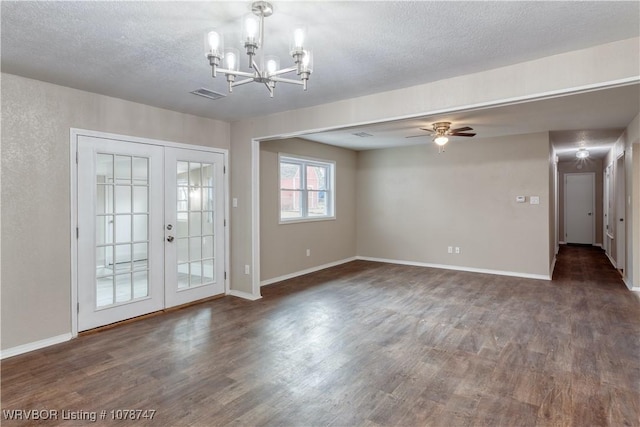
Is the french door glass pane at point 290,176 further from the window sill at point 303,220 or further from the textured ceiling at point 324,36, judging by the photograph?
the textured ceiling at point 324,36

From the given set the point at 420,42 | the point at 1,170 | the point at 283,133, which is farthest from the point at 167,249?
the point at 420,42

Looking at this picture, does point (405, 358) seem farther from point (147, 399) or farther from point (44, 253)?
point (44, 253)

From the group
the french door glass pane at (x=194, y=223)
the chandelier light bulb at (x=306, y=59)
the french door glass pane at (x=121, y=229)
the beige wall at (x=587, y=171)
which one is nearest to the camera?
the chandelier light bulb at (x=306, y=59)

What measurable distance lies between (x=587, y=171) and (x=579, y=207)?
102 cm

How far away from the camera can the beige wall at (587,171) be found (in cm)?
959

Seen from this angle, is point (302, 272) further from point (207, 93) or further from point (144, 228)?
point (207, 93)

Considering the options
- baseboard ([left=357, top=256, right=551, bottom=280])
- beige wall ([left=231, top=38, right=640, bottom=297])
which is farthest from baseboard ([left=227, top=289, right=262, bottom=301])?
baseboard ([left=357, top=256, right=551, bottom=280])

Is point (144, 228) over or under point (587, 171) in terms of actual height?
under

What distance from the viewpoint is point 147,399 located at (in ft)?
8.02

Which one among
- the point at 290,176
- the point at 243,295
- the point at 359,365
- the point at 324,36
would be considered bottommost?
the point at 359,365

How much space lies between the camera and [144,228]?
4172mm

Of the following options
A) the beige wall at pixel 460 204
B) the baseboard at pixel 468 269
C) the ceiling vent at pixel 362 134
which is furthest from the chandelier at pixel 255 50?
the baseboard at pixel 468 269

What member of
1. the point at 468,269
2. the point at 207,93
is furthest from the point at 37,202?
the point at 468,269

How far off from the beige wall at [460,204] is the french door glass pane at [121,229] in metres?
4.91
